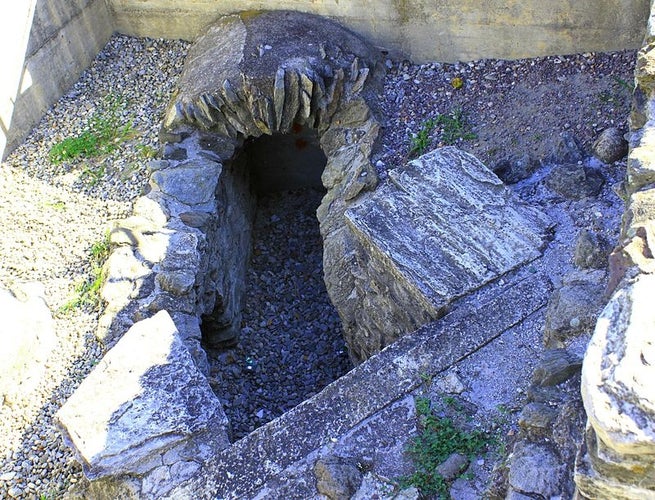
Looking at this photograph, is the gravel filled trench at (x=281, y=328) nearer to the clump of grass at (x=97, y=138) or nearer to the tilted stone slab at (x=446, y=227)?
the tilted stone slab at (x=446, y=227)

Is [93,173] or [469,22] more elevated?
[469,22]

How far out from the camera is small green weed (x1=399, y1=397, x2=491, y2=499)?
341 cm

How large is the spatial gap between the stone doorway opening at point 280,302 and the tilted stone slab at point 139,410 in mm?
993

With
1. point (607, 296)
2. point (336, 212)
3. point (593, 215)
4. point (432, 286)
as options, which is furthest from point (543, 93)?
point (607, 296)

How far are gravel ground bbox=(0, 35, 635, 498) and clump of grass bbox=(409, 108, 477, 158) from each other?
0.05m

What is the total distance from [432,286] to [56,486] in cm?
249

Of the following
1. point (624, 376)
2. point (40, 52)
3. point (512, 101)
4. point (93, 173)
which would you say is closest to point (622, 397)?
point (624, 376)

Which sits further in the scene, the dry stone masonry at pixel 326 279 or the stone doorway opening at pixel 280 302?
the stone doorway opening at pixel 280 302

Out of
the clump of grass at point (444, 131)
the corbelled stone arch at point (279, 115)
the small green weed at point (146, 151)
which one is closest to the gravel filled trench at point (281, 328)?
the corbelled stone arch at point (279, 115)

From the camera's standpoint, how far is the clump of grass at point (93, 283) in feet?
16.6

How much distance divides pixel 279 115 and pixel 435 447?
3406 mm

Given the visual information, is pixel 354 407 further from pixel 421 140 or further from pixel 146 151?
pixel 146 151

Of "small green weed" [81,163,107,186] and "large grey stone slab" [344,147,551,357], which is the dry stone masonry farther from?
"small green weed" [81,163,107,186]

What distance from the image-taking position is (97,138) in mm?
6516
